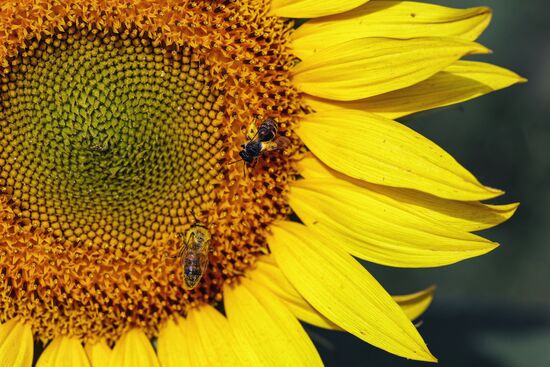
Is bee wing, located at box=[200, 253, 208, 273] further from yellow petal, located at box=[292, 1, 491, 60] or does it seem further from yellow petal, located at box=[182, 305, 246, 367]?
yellow petal, located at box=[292, 1, 491, 60]

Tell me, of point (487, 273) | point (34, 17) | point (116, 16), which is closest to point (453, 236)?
point (116, 16)

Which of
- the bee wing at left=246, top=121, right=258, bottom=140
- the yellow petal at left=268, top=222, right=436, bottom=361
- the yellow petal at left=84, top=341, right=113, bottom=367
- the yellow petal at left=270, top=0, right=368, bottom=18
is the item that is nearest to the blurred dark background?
the yellow petal at left=268, top=222, right=436, bottom=361

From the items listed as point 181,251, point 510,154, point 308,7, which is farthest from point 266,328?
point 510,154

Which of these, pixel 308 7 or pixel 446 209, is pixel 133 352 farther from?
pixel 308 7

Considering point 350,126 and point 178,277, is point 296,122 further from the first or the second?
point 178,277

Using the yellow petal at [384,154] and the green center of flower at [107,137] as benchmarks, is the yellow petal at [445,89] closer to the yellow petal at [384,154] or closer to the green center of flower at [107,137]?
the yellow petal at [384,154]

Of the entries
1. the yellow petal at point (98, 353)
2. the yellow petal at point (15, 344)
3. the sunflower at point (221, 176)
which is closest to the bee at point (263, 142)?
the sunflower at point (221, 176)
